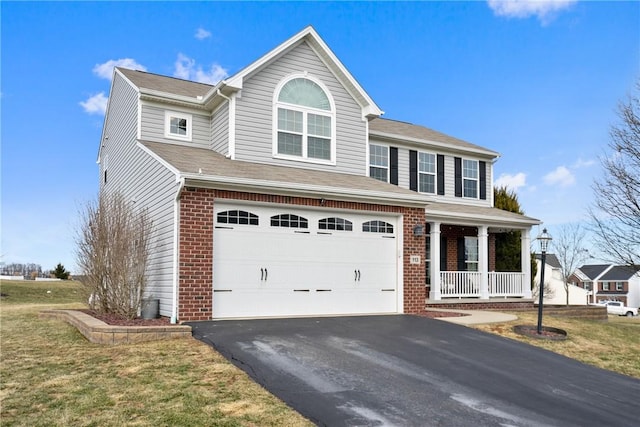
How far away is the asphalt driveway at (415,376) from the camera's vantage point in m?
6.44

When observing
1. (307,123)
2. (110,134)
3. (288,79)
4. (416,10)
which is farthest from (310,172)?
(110,134)

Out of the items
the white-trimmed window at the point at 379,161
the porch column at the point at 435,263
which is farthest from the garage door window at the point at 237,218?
the porch column at the point at 435,263

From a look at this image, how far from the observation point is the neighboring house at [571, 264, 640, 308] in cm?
6944

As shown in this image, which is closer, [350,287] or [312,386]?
[312,386]

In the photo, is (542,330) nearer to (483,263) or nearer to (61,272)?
(483,263)

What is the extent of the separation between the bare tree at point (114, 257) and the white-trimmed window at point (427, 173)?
10275 millimetres

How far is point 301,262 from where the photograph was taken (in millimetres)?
12898

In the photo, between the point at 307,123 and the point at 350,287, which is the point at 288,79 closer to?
the point at 307,123

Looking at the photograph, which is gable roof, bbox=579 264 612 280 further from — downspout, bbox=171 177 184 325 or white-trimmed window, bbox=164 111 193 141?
downspout, bbox=171 177 184 325

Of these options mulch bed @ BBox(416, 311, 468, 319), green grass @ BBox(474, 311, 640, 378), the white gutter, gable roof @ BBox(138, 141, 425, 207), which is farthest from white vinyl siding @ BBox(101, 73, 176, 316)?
green grass @ BBox(474, 311, 640, 378)

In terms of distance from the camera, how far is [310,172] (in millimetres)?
14766

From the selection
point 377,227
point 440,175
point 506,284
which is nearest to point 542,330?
point 377,227

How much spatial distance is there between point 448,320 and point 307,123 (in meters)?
6.40

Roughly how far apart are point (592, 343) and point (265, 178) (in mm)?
8397
